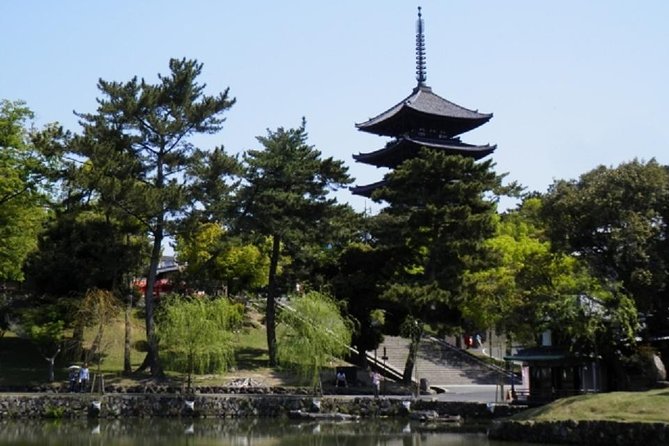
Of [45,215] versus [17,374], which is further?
[45,215]

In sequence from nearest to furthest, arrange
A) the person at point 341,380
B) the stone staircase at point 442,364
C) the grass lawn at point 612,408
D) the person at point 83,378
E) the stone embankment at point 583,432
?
1. the stone embankment at point 583,432
2. the grass lawn at point 612,408
3. the person at point 83,378
4. the person at point 341,380
5. the stone staircase at point 442,364

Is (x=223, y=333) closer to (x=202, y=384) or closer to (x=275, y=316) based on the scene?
(x=202, y=384)

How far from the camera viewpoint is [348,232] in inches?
1713

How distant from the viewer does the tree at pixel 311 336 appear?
117ft

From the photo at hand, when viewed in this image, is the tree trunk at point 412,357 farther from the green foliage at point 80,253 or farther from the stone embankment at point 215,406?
the green foliage at point 80,253

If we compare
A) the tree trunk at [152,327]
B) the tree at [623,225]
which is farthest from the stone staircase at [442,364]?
the tree at [623,225]

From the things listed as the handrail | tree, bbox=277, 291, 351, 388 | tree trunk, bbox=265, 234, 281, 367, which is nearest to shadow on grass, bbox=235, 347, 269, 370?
tree trunk, bbox=265, 234, 281, 367

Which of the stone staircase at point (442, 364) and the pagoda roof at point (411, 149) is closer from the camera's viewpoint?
the stone staircase at point (442, 364)

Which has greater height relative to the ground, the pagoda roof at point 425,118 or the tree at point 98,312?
the pagoda roof at point 425,118

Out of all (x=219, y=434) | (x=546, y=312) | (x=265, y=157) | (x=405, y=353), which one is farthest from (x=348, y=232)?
(x=219, y=434)

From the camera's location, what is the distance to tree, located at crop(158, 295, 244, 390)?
115 feet

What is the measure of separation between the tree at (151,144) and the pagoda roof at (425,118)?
20.3m

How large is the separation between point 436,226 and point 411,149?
18.9 meters

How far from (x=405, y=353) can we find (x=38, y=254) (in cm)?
2040
